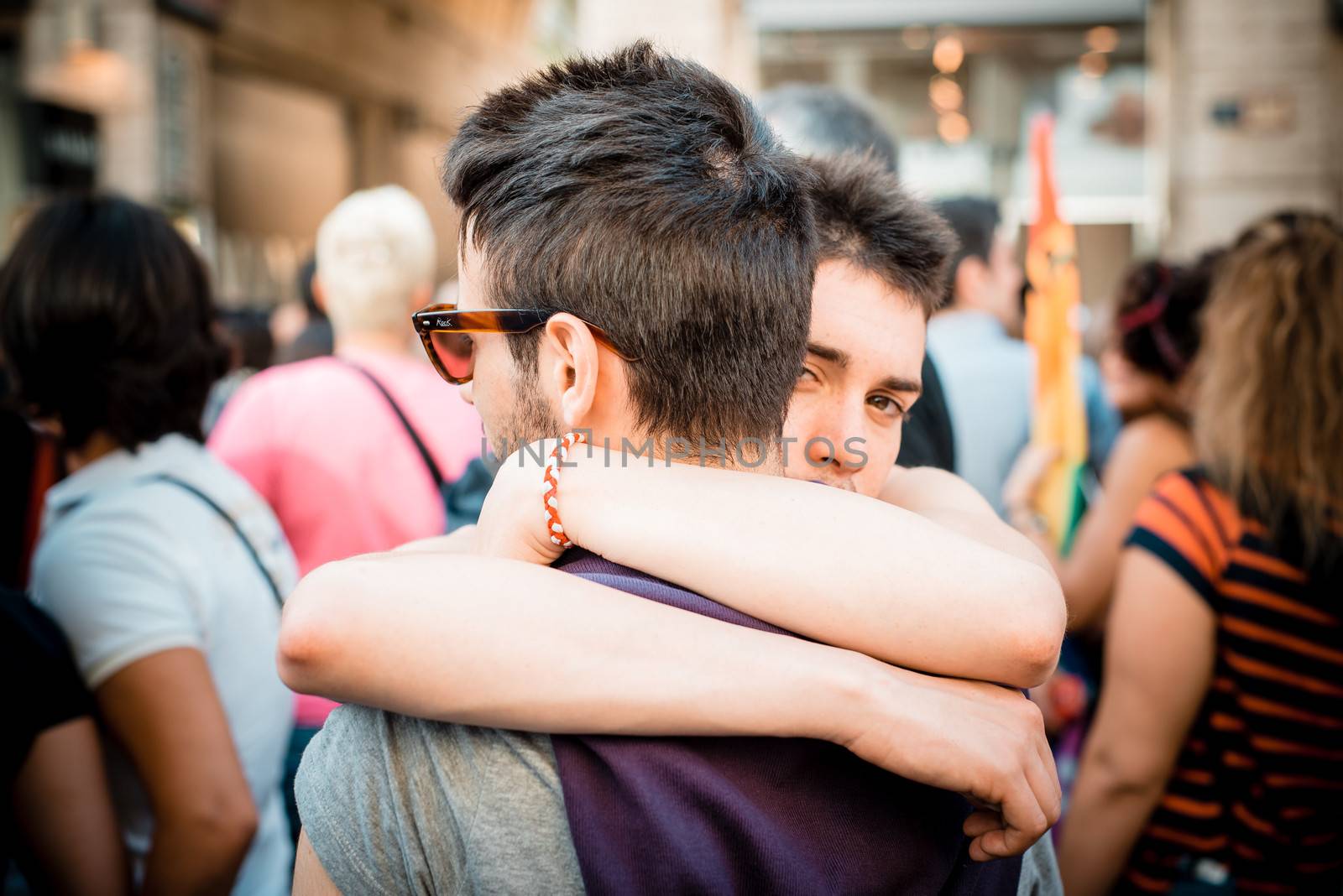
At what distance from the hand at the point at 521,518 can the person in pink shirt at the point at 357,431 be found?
5.90ft

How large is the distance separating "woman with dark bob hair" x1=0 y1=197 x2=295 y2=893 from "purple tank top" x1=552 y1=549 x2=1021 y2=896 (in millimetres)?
1159

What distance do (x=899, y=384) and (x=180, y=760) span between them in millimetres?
1409

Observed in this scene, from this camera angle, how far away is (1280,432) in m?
2.25

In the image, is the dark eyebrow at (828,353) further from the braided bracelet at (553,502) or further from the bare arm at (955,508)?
the braided bracelet at (553,502)

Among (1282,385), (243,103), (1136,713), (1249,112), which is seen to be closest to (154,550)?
(1136,713)

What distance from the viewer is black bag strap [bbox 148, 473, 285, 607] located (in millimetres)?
2129

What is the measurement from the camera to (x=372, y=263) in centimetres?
342

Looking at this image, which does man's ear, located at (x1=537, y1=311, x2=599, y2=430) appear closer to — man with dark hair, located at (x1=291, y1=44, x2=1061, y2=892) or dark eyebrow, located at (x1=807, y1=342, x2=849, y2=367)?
man with dark hair, located at (x1=291, y1=44, x2=1061, y2=892)

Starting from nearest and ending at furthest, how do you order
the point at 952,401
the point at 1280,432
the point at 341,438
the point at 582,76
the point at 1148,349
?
the point at 582,76 → the point at 1280,432 → the point at 341,438 → the point at 1148,349 → the point at 952,401

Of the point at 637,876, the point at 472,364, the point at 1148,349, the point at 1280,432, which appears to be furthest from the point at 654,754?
the point at 1148,349

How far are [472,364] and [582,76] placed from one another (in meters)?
0.35

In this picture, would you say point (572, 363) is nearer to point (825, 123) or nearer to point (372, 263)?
point (825, 123)

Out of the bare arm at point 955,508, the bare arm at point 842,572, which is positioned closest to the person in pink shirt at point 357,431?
the bare arm at point 955,508

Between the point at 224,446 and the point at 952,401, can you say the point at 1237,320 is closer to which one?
the point at 952,401
